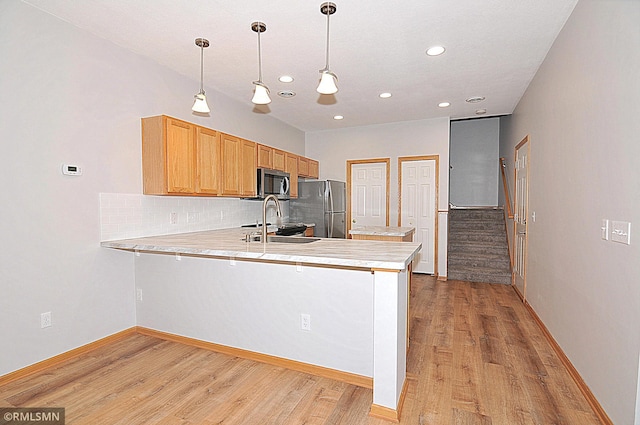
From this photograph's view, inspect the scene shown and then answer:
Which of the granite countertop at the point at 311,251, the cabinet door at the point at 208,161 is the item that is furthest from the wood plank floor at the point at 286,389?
the cabinet door at the point at 208,161

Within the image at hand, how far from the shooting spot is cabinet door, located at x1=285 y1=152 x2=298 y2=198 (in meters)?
5.40

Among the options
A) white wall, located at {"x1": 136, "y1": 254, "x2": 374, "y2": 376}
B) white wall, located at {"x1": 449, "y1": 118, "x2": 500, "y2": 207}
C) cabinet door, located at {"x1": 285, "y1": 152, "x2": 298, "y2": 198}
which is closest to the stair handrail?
white wall, located at {"x1": 449, "y1": 118, "x2": 500, "y2": 207}

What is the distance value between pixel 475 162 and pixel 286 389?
756 cm

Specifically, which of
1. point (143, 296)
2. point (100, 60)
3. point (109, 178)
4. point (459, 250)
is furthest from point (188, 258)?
point (459, 250)

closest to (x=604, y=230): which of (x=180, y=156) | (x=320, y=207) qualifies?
(x=180, y=156)

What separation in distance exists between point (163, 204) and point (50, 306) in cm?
137

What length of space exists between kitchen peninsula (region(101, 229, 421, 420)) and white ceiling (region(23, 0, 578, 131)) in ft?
5.98

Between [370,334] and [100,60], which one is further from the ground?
[100,60]

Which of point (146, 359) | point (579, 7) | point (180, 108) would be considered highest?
point (579, 7)

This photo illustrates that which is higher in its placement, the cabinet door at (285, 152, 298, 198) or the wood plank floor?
the cabinet door at (285, 152, 298, 198)

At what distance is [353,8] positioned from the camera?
246 centimetres

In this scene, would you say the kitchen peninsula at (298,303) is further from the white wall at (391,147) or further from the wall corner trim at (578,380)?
the white wall at (391,147)

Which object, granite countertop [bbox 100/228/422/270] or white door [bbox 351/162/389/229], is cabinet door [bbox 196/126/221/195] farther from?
white door [bbox 351/162/389/229]

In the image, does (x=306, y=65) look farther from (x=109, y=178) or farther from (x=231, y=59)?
(x=109, y=178)
